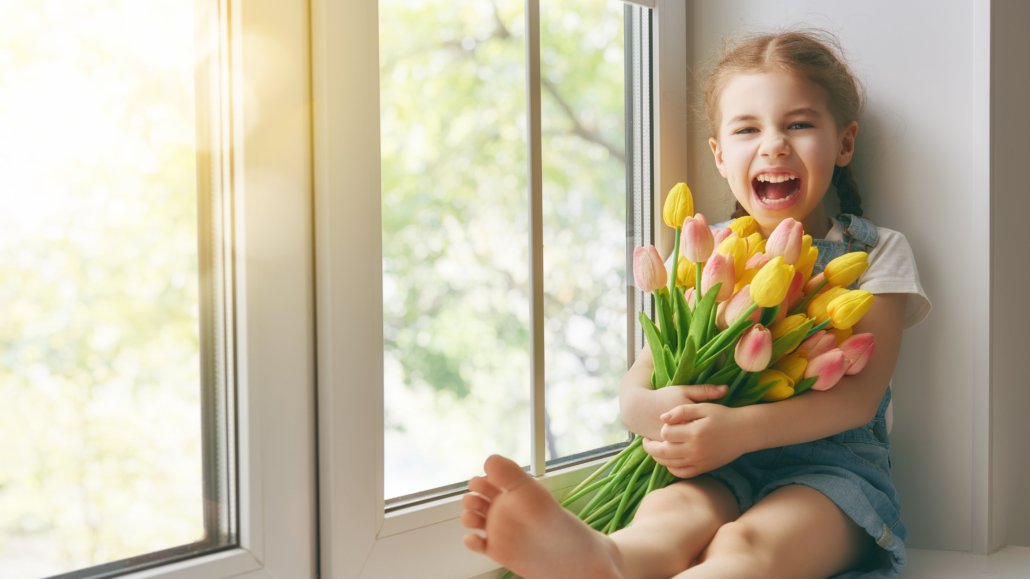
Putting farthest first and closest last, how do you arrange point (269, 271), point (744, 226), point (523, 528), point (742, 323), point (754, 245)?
point (744, 226)
point (754, 245)
point (742, 323)
point (269, 271)
point (523, 528)

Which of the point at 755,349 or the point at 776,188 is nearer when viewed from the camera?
the point at 755,349

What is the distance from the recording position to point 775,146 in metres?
1.18

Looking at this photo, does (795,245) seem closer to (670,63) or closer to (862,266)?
(862,266)

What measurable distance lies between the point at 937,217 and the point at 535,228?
0.56 m


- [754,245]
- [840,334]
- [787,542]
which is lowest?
[787,542]

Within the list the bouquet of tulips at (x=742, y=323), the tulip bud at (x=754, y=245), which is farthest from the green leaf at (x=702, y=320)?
the tulip bud at (x=754, y=245)

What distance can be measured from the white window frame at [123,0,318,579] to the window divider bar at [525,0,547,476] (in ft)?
1.12

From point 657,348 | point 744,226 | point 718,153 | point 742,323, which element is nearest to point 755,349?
point 742,323

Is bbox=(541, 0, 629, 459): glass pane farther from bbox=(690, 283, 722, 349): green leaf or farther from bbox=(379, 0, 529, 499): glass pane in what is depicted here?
bbox=(690, 283, 722, 349): green leaf

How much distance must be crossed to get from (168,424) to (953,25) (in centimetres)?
111

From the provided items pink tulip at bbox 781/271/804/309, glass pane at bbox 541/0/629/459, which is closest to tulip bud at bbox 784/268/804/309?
pink tulip at bbox 781/271/804/309

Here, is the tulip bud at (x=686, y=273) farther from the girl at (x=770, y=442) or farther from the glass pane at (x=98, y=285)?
the glass pane at (x=98, y=285)
